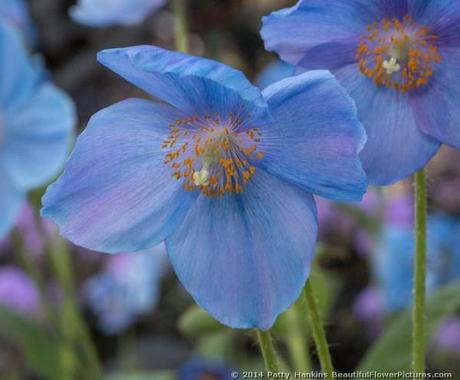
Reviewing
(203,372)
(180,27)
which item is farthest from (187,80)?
(203,372)

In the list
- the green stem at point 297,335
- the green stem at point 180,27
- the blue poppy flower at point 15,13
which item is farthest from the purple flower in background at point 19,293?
the green stem at point 180,27

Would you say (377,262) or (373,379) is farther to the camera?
(377,262)

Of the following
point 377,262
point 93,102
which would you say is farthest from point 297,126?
point 93,102

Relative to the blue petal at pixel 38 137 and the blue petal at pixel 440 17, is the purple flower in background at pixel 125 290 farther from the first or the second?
the blue petal at pixel 440 17

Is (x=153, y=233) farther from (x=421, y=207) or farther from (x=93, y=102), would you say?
(x=93, y=102)

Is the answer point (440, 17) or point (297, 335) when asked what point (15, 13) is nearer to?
point (297, 335)

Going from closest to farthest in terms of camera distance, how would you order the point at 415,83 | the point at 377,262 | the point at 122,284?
1. the point at 415,83
2. the point at 377,262
3. the point at 122,284

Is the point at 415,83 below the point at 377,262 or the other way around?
the other way around
